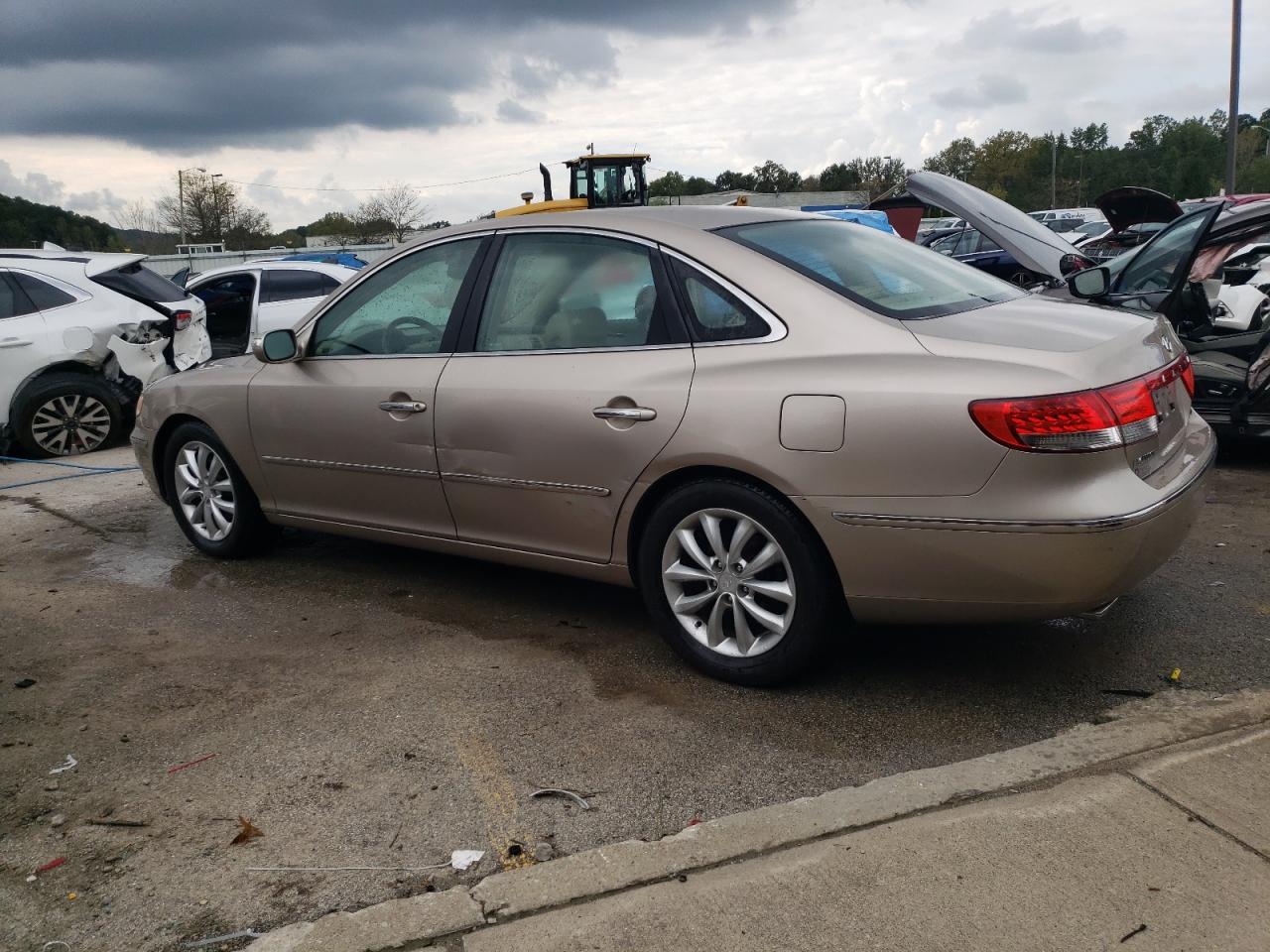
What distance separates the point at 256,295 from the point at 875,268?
9064 mm

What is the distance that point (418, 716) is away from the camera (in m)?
3.71

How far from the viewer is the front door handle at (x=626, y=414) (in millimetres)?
3770

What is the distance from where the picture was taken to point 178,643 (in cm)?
455

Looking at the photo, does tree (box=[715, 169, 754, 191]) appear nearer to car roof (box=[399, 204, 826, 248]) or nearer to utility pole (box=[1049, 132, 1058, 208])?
utility pole (box=[1049, 132, 1058, 208])

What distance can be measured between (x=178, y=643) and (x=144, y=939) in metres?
2.17

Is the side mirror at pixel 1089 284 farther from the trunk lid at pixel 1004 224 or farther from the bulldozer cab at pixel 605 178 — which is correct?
the bulldozer cab at pixel 605 178

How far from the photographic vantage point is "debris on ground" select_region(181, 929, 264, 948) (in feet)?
8.30

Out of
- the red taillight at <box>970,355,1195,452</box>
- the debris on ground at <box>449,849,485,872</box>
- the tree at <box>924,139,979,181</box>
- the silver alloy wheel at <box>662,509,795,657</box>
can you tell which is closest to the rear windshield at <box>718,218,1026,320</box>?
the red taillight at <box>970,355,1195,452</box>

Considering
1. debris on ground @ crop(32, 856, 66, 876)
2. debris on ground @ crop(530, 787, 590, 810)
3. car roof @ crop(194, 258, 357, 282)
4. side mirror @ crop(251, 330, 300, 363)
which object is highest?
car roof @ crop(194, 258, 357, 282)

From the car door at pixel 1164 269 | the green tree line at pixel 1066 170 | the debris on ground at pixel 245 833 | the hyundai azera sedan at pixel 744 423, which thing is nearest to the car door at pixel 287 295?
the hyundai azera sedan at pixel 744 423

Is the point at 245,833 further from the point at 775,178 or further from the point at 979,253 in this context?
the point at 775,178

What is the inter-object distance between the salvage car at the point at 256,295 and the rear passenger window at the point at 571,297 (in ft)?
25.3

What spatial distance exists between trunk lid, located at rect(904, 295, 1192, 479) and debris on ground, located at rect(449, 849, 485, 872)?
75.3 inches

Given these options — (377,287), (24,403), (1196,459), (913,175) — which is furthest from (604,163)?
(1196,459)
